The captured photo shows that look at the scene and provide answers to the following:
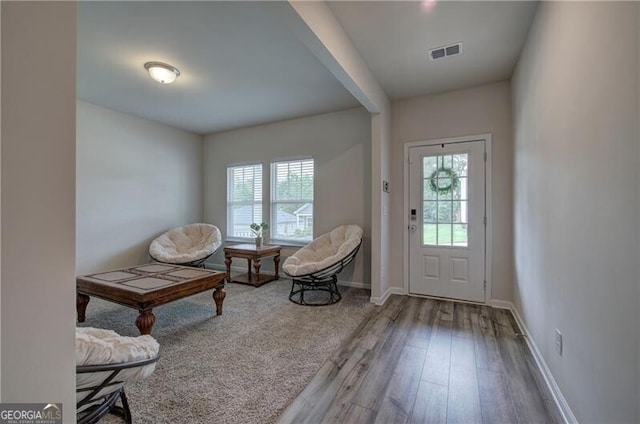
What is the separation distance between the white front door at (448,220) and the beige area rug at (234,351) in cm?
89

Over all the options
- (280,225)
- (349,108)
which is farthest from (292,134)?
(280,225)

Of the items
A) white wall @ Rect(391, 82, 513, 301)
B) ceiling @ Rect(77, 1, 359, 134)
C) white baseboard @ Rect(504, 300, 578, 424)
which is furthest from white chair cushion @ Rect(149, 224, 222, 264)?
white baseboard @ Rect(504, 300, 578, 424)

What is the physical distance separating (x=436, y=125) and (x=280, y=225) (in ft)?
9.21

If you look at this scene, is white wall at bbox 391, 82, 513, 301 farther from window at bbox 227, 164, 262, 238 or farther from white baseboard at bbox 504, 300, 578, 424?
window at bbox 227, 164, 262, 238

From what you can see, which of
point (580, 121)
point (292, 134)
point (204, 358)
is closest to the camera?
point (580, 121)

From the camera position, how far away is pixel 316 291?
373 centimetres

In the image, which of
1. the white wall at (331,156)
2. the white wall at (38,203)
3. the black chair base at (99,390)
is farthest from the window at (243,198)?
the white wall at (38,203)

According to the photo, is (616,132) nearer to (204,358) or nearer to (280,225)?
(204,358)

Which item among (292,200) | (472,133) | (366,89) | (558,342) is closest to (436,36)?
(366,89)

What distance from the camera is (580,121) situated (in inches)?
53.8

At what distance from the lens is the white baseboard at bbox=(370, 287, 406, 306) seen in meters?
3.27

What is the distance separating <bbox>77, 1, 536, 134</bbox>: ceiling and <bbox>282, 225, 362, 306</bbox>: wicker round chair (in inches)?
72.4

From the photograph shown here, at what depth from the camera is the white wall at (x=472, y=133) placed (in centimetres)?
311

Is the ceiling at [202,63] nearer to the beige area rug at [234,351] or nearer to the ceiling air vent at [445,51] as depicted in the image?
the ceiling air vent at [445,51]
